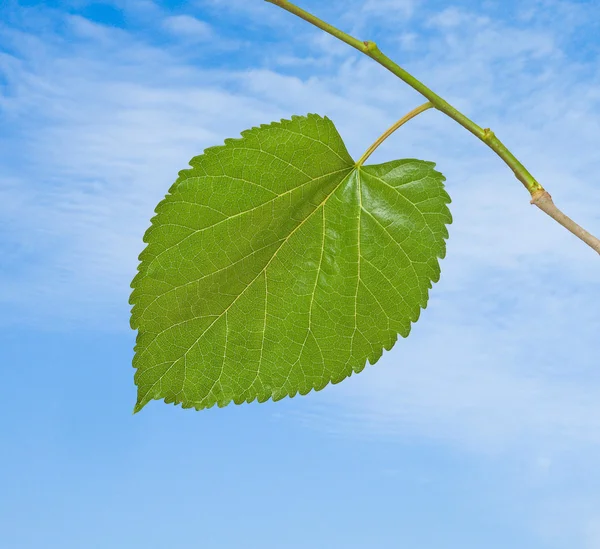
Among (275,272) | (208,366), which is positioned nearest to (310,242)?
(275,272)

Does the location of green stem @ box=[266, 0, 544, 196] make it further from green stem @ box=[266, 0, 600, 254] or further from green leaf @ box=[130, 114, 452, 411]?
green leaf @ box=[130, 114, 452, 411]

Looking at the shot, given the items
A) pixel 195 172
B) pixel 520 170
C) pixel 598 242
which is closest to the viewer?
pixel 598 242

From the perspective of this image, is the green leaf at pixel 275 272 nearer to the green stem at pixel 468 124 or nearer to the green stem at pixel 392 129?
the green stem at pixel 392 129

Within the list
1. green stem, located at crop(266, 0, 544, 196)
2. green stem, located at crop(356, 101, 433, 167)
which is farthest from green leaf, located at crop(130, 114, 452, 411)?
green stem, located at crop(266, 0, 544, 196)

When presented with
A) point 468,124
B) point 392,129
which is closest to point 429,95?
point 468,124

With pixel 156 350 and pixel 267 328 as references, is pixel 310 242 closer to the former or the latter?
pixel 267 328
